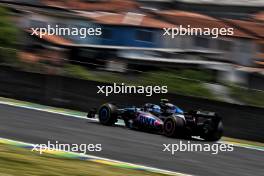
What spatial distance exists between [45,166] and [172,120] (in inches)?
173

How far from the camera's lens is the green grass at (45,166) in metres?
6.22

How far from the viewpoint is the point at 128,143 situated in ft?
31.4

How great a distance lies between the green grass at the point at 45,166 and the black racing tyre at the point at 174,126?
11.5ft

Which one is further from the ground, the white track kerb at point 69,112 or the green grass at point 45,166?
the green grass at point 45,166

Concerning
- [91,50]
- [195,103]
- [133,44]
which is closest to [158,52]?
[133,44]

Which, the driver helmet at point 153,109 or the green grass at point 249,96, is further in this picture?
the green grass at point 249,96

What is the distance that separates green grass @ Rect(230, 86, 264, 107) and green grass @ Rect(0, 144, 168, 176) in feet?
23.2

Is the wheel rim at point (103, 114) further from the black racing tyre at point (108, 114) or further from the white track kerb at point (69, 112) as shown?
the white track kerb at point (69, 112)

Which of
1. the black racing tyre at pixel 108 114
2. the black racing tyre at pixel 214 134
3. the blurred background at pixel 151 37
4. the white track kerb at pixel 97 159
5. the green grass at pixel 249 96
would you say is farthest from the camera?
the blurred background at pixel 151 37

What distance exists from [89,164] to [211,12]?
34337 mm

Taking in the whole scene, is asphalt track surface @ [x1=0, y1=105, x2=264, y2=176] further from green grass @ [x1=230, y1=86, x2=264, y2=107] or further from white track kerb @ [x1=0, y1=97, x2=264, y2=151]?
green grass @ [x1=230, y1=86, x2=264, y2=107]

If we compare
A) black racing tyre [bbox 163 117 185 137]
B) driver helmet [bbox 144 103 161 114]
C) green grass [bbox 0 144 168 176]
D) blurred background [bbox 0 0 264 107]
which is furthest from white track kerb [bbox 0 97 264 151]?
blurred background [bbox 0 0 264 107]

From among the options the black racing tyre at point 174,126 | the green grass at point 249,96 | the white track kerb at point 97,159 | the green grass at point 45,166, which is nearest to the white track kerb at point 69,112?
the green grass at point 249,96

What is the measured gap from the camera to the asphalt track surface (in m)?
8.12
